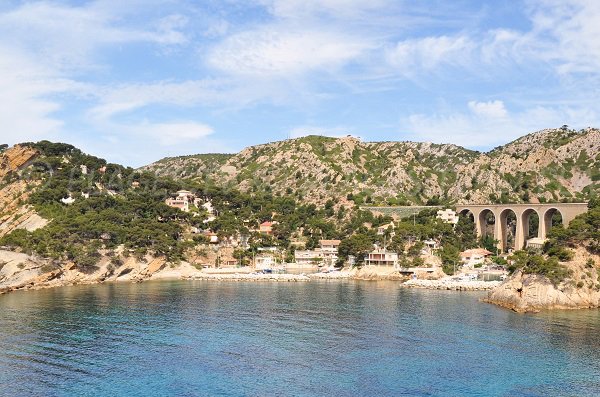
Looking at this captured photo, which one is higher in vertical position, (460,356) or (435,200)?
(435,200)

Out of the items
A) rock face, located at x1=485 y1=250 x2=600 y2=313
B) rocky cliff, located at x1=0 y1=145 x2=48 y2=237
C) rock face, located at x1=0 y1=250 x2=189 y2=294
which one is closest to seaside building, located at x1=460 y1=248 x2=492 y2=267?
rock face, located at x1=485 y1=250 x2=600 y2=313

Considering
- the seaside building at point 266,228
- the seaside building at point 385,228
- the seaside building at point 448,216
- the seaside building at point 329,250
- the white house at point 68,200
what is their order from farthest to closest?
the seaside building at point 448,216
the seaside building at point 266,228
the seaside building at point 329,250
the seaside building at point 385,228
the white house at point 68,200

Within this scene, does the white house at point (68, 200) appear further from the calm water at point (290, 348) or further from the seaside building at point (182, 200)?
the calm water at point (290, 348)

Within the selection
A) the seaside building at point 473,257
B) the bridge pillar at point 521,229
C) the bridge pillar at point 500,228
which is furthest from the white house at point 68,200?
the bridge pillar at point 521,229

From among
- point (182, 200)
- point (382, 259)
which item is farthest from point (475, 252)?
point (182, 200)

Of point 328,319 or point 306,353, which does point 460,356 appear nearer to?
point 306,353

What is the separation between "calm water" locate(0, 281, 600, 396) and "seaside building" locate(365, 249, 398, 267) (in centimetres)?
3427

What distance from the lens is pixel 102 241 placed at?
103 meters

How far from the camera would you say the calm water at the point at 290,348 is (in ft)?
121

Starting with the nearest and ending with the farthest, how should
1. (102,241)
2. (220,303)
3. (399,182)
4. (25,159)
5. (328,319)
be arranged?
(328,319) < (220,303) < (102,241) < (25,159) < (399,182)

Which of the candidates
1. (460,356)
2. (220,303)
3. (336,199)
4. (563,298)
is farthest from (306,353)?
(336,199)

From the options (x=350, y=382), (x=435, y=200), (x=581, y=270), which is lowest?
(x=350, y=382)

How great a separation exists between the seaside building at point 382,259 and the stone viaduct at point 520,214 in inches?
1086

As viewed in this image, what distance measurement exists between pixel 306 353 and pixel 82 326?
23190mm
